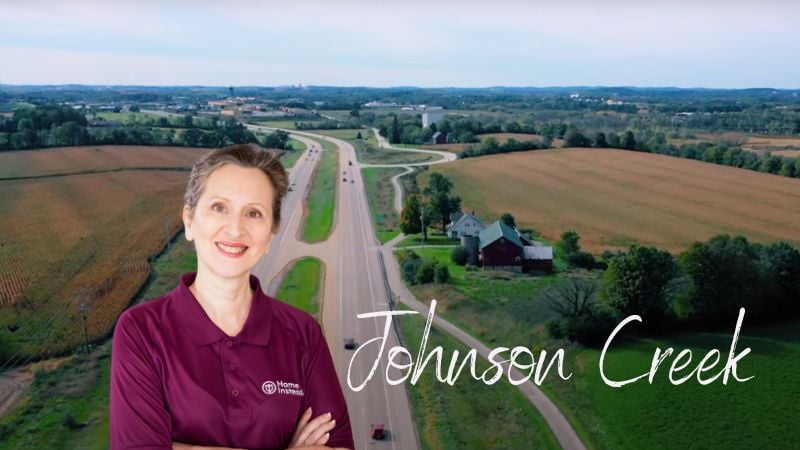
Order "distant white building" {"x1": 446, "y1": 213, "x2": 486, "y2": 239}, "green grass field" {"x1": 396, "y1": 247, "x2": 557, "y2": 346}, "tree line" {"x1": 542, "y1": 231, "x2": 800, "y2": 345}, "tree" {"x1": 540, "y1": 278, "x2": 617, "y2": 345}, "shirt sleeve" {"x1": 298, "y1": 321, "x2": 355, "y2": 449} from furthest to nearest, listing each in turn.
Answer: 1. "distant white building" {"x1": 446, "y1": 213, "x2": 486, "y2": 239}
2. "tree line" {"x1": 542, "y1": 231, "x2": 800, "y2": 345}
3. "green grass field" {"x1": 396, "y1": 247, "x2": 557, "y2": 346}
4. "tree" {"x1": 540, "y1": 278, "x2": 617, "y2": 345}
5. "shirt sleeve" {"x1": 298, "y1": 321, "x2": 355, "y2": 449}

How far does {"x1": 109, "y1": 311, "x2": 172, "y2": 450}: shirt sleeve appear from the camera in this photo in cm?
334

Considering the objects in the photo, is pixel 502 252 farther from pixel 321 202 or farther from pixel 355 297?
pixel 321 202

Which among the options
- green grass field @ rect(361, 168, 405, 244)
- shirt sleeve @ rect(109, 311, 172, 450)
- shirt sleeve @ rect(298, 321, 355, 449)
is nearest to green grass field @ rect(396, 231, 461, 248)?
green grass field @ rect(361, 168, 405, 244)

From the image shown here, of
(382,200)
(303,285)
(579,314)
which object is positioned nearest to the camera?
(579,314)

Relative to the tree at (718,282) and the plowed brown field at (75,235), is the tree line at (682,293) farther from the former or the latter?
the plowed brown field at (75,235)

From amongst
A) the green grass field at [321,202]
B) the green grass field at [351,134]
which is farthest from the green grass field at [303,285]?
the green grass field at [351,134]

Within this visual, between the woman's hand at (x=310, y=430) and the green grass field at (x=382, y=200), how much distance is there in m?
38.7

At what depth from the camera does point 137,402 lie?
3.36 m

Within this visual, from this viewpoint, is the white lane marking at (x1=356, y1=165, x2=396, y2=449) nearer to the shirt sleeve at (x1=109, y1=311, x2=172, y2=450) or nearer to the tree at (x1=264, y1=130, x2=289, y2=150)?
the shirt sleeve at (x1=109, y1=311, x2=172, y2=450)

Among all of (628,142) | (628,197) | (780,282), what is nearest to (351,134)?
(628,142)

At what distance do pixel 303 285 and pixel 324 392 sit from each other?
29.3 meters

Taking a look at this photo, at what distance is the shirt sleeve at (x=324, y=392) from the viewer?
12.5ft

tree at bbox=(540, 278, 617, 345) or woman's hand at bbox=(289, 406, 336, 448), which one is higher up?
woman's hand at bbox=(289, 406, 336, 448)

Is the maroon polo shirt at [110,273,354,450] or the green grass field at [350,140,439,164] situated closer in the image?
the maroon polo shirt at [110,273,354,450]
